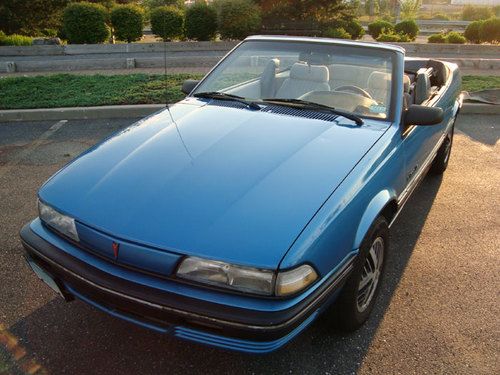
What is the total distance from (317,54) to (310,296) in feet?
7.17

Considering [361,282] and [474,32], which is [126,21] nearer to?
[474,32]

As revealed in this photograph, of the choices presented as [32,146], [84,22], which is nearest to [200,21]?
[84,22]

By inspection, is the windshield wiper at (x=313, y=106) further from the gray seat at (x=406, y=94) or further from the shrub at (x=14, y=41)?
the shrub at (x=14, y=41)

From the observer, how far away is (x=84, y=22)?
14.2 metres

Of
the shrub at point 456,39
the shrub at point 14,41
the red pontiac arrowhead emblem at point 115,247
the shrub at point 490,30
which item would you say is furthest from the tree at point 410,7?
the red pontiac arrowhead emblem at point 115,247

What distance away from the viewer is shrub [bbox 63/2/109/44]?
1409 cm

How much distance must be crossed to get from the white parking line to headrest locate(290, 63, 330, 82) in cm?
335

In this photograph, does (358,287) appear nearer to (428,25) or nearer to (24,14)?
(24,14)

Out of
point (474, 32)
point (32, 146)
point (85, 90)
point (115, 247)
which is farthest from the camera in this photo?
point (474, 32)

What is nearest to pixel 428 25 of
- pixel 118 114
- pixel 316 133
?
pixel 118 114

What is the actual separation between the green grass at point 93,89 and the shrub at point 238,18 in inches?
242

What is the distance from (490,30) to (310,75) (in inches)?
564

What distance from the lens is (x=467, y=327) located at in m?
2.68

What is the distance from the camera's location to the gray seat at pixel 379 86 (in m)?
3.15
